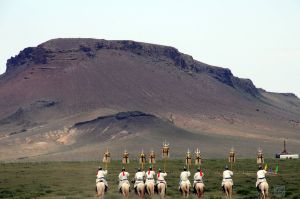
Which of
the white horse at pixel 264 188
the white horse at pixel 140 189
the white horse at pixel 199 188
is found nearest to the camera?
the white horse at pixel 264 188

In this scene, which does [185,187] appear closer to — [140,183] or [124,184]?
[140,183]

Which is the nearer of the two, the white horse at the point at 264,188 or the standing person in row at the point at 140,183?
the white horse at the point at 264,188

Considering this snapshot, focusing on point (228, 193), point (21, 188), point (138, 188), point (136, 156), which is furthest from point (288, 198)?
point (136, 156)

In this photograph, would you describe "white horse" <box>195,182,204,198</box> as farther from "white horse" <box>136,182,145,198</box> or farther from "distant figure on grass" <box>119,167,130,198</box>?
"distant figure on grass" <box>119,167,130,198</box>

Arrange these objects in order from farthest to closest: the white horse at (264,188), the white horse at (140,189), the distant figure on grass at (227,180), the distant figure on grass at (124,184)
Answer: the distant figure on grass at (124,184)
the white horse at (140,189)
the distant figure on grass at (227,180)
the white horse at (264,188)

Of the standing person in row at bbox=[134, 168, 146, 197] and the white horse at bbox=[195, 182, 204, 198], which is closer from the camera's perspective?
the white horse at bbox=[195, 182, 204, 198]

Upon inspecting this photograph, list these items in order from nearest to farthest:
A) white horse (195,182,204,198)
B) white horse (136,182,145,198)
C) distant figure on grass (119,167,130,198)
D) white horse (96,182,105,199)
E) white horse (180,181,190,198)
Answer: white horse (96,182,105,199) → white horse (195,182,204,198) → white horse (136,182,145,198) → distant figure on grass (119,167,130,198) → white horse (180,181,190,198)

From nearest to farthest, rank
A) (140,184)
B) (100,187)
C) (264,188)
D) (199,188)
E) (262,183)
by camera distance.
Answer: (264,188), (262,183), (100,187), (199,188), (140,184)

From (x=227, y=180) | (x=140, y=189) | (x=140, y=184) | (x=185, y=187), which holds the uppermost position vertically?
(x=227, y=180)

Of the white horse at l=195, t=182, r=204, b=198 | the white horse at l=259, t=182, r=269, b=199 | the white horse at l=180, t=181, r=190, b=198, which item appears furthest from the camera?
the white horse at l=180, t=181, r=190, b=198

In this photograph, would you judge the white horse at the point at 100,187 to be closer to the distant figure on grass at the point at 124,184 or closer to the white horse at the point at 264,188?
the distant figure on grass at the point at 124,184

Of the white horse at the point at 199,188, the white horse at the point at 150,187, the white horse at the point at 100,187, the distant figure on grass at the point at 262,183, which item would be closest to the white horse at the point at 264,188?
the distant figure on grass at the point at 262,183

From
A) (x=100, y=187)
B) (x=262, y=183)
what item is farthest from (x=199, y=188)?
(x=100, y=187)

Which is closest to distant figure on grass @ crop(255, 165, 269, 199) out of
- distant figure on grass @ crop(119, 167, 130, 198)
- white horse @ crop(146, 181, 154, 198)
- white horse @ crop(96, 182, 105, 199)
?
white horse @ crop(146, 181, 154, 198)
